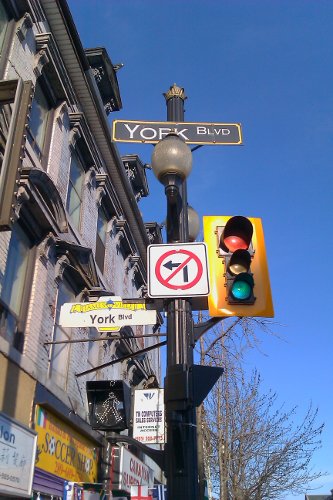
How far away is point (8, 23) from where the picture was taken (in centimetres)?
1084

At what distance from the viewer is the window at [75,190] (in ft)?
45.4

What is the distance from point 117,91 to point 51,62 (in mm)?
6258

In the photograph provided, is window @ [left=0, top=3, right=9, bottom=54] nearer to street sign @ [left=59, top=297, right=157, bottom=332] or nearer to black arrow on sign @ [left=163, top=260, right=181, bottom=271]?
street sign @ [left=59, top=297, right=157, bottom=332]

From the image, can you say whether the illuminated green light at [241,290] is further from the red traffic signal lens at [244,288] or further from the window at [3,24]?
the window at [3,24]

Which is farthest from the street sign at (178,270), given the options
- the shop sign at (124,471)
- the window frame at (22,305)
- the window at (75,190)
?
the window at (75,190)

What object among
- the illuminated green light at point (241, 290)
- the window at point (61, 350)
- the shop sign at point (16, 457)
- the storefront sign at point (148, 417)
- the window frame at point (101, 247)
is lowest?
the shop sign at point (16, 457)

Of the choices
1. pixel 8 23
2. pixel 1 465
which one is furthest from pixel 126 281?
pixel 1 465

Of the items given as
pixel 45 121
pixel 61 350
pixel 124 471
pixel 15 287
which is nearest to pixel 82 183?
pixel 45 121

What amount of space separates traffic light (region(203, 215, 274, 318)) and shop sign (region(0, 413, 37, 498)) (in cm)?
412

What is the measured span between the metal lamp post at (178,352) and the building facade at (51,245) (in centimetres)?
145

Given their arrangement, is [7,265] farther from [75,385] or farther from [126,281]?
[126,281]

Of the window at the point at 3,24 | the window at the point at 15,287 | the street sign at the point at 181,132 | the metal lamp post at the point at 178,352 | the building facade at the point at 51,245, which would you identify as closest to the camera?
the metal lamp post at the point at 178,352

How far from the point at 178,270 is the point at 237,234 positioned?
0.65 m

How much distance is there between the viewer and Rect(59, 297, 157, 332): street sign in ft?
28.3
